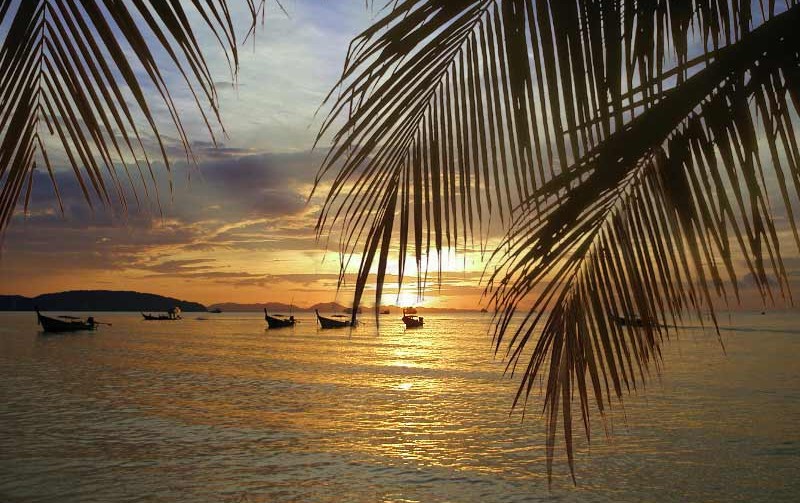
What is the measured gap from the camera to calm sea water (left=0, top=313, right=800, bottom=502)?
→ 11.3 meters

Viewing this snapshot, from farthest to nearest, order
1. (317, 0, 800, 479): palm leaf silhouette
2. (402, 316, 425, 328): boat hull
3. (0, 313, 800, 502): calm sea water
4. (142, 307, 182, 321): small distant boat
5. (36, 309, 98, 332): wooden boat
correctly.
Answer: (142, 307, 182, 321): small distant boat
(402, 316, 425, 328): boat hull
(36, 309, 98, 332): wooden boat
(0, 313, 800, 502): calm sea water
(317, 0, 800, 479): palm leaf silhouette

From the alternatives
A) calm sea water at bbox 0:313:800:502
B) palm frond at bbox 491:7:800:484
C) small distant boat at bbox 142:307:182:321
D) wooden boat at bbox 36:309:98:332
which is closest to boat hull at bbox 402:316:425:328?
wooden boat at bbox 36:309:98:332

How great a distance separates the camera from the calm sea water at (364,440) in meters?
11.3

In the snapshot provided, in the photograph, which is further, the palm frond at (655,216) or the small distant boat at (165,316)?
the small distant boat at (165,316)

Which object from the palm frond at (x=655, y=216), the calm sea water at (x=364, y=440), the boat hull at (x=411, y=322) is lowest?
the boat hull at (x=411, y=322)

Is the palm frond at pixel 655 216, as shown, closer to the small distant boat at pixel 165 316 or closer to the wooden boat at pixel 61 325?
the wooden boat at pixel 61 325

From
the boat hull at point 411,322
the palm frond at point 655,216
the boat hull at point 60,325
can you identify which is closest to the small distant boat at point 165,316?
the boat hull at point 60,325

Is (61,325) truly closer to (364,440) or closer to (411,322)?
(411,322)

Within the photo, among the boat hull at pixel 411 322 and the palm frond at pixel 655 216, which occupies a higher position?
the palm frond at pixel 655 216

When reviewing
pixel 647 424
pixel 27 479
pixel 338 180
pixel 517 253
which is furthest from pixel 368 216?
pixel 647 424

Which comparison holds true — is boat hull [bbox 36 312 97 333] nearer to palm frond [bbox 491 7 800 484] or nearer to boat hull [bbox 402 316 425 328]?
boat hull [bbox 402 316 425 328]

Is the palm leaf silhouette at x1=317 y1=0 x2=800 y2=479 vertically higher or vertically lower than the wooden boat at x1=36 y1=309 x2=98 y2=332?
higher

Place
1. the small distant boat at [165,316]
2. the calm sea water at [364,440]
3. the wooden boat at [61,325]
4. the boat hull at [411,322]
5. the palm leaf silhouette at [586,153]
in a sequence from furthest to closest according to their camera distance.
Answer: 1. the small distant boat at [165,316]
2. the boat hull at [411,322]
3. the wooden boat at [61,325]
4. the calm sea water at [364,440]
5. the palm leaf silhouette at [586,153]

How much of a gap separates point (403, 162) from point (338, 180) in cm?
19
